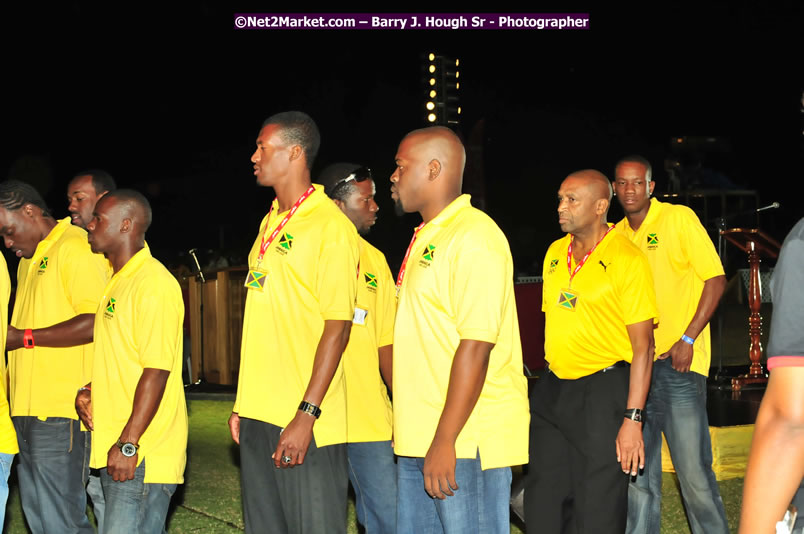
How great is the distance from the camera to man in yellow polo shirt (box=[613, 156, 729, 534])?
548 cm

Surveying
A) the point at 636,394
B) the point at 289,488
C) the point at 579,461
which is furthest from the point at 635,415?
the point at 289,488

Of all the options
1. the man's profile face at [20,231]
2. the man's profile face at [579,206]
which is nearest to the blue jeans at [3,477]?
the man's profile face at [20,231]

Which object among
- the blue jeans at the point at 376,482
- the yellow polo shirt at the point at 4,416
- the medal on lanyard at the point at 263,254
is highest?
the medal on lanyard at the point at 263,254

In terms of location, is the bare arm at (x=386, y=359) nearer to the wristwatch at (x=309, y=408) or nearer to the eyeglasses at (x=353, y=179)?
the eyeglasses at (x=353, y=179)

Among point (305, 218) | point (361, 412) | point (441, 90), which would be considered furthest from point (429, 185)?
point (441, 90)

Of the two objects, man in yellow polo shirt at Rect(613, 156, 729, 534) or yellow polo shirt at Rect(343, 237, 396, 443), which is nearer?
yellow polo shirt at Rect(343, 237, 396, 443)

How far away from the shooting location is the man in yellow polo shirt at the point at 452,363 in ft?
11.0

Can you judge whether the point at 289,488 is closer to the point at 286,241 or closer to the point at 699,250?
the point at 286,241

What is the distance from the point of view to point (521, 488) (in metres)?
5.62

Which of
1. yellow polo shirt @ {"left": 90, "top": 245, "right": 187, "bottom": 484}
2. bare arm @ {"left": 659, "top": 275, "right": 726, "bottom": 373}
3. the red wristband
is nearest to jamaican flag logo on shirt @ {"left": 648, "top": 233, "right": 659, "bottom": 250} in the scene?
bare arm @ {"left": 659, "top": 275, "right": 726, "bottom": 373}

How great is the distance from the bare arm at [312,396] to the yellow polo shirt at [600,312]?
1501 millimetres

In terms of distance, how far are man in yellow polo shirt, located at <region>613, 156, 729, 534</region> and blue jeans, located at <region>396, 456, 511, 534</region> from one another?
2252 millimetres

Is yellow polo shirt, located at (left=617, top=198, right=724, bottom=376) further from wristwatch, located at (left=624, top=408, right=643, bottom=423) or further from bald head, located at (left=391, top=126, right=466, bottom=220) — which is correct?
A: bald head, located at (left=391, top=126, right=466, bottom=220)

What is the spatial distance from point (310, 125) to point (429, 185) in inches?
31.6
